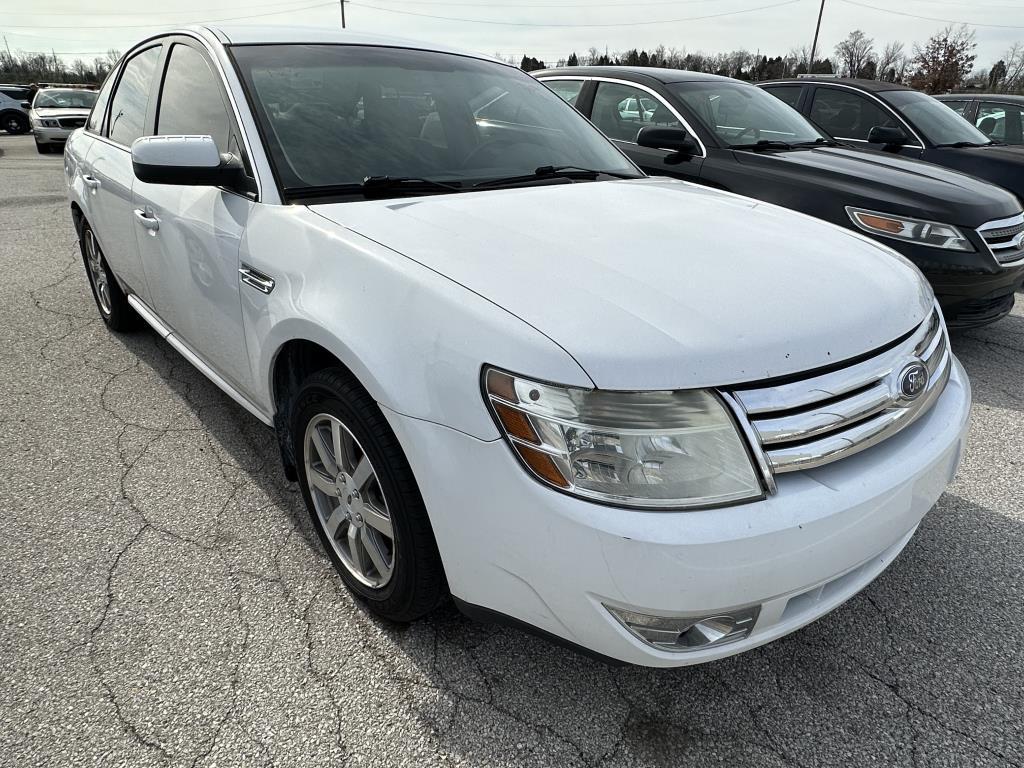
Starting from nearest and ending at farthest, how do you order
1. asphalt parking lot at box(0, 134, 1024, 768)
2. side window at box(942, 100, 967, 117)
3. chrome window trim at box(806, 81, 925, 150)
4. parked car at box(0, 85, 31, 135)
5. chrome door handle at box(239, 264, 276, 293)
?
1. asphalt parking lot at box(0, 134, 1024, 768)
2. chrome door handle at box(239, 264, 276, 293)
3. chrome window trim at box(806, 81, 925, 150)
4. side window at box(942, 100, 967, 117)
5. parked car at box(0, 85, 31, 135)

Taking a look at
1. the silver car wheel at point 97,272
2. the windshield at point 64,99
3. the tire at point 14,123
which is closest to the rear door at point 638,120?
the silver car wheel at point 97,272

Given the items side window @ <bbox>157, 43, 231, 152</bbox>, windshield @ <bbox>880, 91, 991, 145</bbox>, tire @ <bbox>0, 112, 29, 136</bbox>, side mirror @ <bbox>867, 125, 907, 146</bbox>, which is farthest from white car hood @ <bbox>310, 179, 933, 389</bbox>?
tire @ <bbox>0, 112, 29, 136</bbox>

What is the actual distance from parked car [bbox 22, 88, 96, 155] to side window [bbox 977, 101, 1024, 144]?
52.7 ft

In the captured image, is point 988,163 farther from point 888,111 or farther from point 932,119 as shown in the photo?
point 888,111

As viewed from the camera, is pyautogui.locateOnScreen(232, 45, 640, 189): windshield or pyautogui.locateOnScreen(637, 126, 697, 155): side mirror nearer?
pyautogui.locateOnScreen(232, 45, 640, 189): windshield

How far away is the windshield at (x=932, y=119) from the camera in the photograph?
20.5 ft

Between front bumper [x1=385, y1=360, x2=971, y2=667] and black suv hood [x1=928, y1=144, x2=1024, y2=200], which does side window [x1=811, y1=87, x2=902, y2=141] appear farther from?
front bumper [x1=385, y1=360, x2=971, y2=667]

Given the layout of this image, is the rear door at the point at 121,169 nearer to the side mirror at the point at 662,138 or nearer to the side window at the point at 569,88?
the side mirror at the point at 662,138

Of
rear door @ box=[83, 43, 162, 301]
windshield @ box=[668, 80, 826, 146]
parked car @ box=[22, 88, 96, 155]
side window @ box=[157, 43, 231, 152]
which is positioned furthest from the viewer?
parked car @ box=[22, 88, 96, 155]

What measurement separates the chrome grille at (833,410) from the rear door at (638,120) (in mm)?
3377

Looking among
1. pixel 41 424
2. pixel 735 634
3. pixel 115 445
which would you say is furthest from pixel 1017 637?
pixel 41 424

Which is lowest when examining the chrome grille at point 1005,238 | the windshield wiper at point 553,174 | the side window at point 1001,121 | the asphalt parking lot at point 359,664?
the asphalt parking lot at point 359,664

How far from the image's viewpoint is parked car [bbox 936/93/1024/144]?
26.4ft

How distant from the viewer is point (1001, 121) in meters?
8.15
